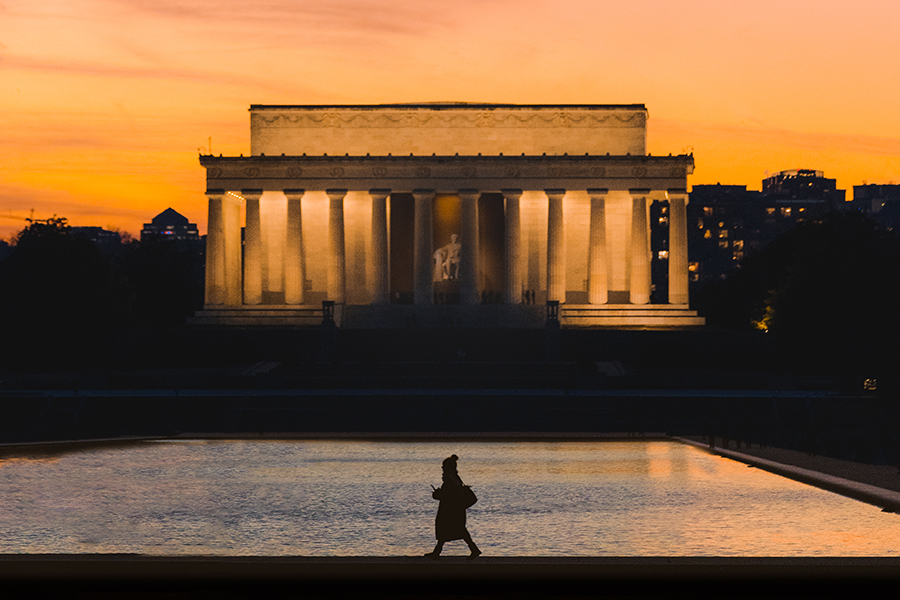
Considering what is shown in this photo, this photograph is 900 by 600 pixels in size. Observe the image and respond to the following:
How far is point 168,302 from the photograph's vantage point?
114 meters

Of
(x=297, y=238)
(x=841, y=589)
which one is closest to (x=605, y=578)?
(x=841, y=589)

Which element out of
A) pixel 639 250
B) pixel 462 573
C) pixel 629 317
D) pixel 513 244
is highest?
pixel 513 244

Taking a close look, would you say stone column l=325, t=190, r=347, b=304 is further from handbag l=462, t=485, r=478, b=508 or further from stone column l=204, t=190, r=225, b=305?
handbag l=462, t=485, r=478, b=508

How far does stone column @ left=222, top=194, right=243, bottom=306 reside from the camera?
92.8 metres

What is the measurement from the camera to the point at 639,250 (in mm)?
91125

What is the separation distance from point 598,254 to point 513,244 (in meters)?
6.93

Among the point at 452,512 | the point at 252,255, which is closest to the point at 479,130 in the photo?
the point at 252,255

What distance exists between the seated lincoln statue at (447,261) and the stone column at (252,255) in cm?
1495

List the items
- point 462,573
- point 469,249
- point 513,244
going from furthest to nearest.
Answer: point 513,244, point 469,249, point 462,573

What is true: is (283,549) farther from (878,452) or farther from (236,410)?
(236,410)

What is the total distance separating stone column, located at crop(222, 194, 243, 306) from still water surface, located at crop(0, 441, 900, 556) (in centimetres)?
5230

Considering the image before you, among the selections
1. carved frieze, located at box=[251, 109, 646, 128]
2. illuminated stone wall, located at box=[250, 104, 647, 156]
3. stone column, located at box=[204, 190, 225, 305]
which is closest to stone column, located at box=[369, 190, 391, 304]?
illuminated stone wall, located at box=[250, 104, 647, 156]

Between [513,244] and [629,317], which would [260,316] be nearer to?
[513,244]

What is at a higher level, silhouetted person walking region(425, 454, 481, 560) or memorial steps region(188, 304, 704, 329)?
memorial steps region(188, 304, 704, 329)
